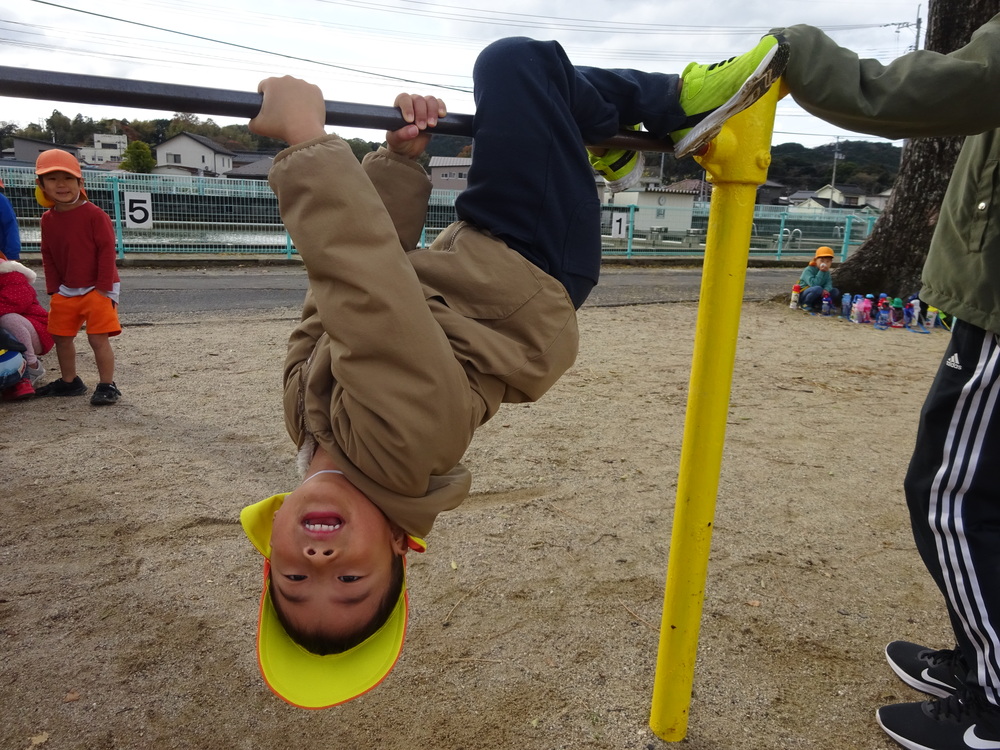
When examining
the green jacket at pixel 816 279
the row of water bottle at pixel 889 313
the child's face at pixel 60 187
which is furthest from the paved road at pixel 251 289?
the child's face at pixel 60 187

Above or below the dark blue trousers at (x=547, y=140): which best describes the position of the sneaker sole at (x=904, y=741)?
below

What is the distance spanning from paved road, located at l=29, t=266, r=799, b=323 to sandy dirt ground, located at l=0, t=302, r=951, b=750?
3650 mm

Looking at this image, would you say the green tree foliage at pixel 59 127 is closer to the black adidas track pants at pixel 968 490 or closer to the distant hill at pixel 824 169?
the distant hill at pixel 824 169

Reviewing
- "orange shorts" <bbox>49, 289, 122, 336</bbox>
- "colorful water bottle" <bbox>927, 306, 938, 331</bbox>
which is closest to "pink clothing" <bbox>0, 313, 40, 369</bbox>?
"orange shorts" <bbox>49, 289, 122, 336</bbox>

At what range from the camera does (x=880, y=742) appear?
1.72 m

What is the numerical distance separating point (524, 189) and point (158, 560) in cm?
183

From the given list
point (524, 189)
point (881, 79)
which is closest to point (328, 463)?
point (524, 189)

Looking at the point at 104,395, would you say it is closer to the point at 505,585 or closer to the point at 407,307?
the point at 505,585

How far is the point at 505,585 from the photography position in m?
2.32

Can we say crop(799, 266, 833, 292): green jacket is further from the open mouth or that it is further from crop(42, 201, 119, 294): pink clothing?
the open mouth

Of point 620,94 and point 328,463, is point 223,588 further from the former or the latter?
point 620,94

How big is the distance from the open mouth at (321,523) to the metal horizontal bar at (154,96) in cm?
77

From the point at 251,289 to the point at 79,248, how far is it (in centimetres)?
506

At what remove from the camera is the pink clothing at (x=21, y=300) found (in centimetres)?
449
